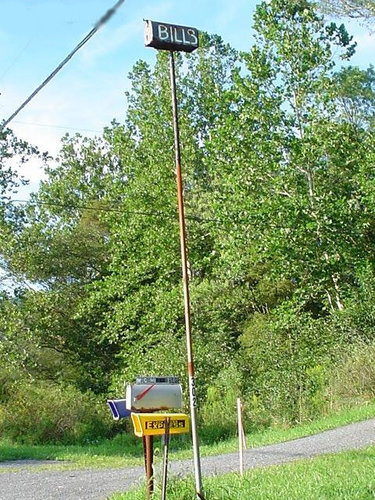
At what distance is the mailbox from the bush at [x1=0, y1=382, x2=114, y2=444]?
15208mm

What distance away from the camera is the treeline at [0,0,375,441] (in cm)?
2183

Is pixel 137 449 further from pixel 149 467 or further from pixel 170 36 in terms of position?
pixel 170 36

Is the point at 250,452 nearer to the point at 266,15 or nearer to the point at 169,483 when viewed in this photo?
the point at 169,483

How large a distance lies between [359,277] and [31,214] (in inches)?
510

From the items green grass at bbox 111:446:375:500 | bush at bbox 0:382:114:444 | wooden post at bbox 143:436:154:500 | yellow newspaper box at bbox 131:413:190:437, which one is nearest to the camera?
yellow newspaper box at bbox 131:413:190:437

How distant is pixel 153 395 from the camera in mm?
7227

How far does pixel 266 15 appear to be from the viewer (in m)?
22.8

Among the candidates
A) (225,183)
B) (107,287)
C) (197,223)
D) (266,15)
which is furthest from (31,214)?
(266,15)

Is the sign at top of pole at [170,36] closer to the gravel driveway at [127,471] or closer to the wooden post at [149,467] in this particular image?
the wooden post at [149,467]

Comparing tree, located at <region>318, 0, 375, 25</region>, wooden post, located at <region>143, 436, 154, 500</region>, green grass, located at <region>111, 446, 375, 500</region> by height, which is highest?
tree, located at <region>318, 0, 375, 25</region>

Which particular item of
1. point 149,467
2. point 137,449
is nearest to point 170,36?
point 149,467

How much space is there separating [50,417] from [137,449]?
3.00 metres

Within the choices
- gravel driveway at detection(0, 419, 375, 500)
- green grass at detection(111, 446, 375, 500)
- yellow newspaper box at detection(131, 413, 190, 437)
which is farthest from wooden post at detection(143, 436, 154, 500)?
gravel driveway at detection(0, 419, 375, 500)

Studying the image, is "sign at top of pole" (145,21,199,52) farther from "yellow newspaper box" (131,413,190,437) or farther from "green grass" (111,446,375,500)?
"green grass" (111,446,375,500)
